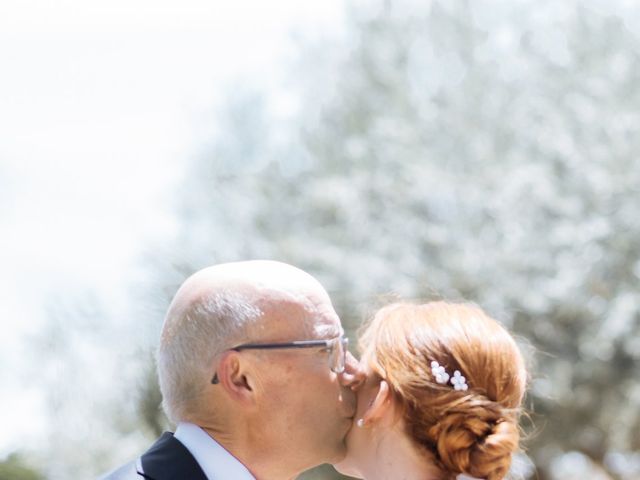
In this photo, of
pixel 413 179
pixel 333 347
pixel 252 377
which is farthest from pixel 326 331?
pixel 413 179

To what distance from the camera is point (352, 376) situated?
10.2ft

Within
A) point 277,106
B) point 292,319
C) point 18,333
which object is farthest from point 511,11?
point 292,319

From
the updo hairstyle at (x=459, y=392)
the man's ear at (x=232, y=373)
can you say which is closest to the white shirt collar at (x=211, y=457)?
the man's ear at (x=232, y=373)

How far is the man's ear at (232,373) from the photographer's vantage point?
3002mm

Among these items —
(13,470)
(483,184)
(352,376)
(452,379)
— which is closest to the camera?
(452,379)

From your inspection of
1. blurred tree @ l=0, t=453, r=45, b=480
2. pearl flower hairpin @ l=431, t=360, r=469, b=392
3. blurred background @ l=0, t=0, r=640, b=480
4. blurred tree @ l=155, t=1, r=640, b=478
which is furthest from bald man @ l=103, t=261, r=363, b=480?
blurred tree @ l=155, t=1, r=640, b=478

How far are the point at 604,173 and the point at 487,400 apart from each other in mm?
8862

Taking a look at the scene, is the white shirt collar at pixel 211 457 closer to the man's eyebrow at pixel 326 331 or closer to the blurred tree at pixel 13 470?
the man's eyebrow at pixel 326 331

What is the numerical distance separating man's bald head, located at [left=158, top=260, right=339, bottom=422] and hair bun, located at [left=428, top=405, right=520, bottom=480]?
1.75ft

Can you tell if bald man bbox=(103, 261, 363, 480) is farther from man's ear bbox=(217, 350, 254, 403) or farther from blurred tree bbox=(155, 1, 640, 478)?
blurred tree bbox=(155, 1, 640, 478)

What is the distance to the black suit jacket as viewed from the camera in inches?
114

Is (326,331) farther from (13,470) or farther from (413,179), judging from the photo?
(413,179)

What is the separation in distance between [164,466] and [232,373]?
0.31 metres

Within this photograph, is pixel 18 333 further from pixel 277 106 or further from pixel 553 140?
pixel 553 140
